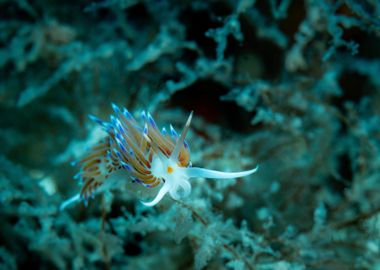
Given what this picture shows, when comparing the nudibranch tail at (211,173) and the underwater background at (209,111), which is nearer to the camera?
the nudibranch tail at (211,173)

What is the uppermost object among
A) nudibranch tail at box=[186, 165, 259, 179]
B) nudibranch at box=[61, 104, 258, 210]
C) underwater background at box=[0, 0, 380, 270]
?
underwater background at box=[0, 0, 380, 270]

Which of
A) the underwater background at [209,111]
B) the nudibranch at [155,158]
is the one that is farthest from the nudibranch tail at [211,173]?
the underwater background at [209,111]

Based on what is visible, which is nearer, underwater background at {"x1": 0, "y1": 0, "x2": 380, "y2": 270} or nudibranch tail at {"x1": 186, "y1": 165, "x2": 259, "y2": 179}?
nudibranch tail at {"x1": 186, "y1": 165, "x2": 259, "y2": 179}

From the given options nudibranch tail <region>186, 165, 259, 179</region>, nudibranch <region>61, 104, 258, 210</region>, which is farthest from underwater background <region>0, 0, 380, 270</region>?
nudibranch tail <region>186, 165, 259, 179</region>

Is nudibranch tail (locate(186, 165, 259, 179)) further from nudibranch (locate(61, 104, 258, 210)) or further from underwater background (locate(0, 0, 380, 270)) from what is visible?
underwater background (locate(0, 0, 380, 270))

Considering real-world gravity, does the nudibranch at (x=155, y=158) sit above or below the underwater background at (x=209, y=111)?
below

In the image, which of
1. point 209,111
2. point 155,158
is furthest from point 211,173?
point 209,111

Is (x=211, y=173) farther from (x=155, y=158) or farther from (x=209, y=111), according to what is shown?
(x=209, y=111)

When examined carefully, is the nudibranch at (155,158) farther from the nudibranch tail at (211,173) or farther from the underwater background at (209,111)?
the underwater background at (209,111)

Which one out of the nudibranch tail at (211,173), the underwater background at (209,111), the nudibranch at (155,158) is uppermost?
the underwater background at (209,111)
